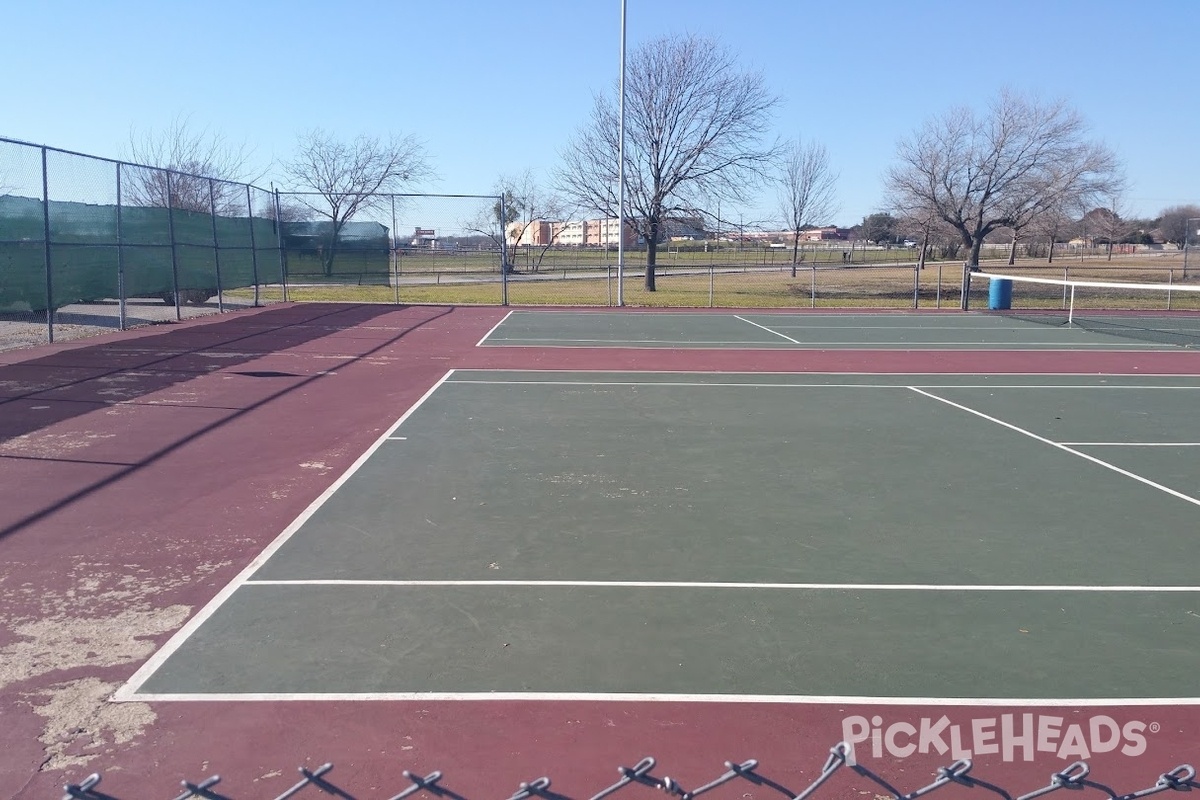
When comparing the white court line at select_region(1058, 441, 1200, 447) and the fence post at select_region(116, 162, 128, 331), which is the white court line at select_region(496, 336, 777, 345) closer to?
the fence post at select_region(116, 162, 128, 331)

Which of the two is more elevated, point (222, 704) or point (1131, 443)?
point (1131, 443)

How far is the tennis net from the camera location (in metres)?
26.3

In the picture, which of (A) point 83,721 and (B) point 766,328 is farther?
(B) point 766,328

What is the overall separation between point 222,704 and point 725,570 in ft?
11.7

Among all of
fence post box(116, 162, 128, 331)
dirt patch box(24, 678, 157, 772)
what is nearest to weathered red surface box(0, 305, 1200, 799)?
dirt patch box(24, 678, 157, 772)

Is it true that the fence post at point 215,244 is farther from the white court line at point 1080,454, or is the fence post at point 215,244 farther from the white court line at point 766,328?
the white court line at point 1080,454

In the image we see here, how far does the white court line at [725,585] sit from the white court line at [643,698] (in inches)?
63.2

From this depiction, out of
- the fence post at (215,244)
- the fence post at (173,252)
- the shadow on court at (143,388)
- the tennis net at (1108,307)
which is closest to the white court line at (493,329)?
the shadow on court at (143,388)

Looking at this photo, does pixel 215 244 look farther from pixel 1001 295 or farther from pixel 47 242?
pixel 1001 295

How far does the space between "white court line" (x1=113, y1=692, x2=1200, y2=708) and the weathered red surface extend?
0.21 ft

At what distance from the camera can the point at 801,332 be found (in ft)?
85.2

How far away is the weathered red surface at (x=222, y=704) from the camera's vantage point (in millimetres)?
4336

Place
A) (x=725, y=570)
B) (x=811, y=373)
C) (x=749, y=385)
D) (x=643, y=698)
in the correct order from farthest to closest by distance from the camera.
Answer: (x=811, y=373), (x=749, y=385), (x=725, y=570), (x=643, y=698)

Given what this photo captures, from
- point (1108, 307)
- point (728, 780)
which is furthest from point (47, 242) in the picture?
point (1108, 307)
